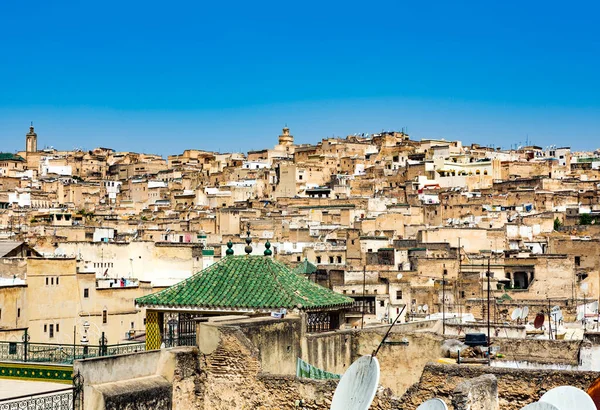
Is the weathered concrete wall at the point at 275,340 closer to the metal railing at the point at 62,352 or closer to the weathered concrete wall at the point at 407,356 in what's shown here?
the weathered concrete wall at the point at 407,356

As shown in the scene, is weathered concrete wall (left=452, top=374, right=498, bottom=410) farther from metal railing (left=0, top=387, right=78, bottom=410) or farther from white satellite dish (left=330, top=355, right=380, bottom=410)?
metal railing (left=0, top=387, right=78, bottom=410)

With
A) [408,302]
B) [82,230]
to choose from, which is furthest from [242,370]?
[82,230]

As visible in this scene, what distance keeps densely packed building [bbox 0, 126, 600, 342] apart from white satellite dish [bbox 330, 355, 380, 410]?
571cm

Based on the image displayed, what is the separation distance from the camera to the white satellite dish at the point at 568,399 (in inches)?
263

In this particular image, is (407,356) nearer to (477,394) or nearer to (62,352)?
(477,394)

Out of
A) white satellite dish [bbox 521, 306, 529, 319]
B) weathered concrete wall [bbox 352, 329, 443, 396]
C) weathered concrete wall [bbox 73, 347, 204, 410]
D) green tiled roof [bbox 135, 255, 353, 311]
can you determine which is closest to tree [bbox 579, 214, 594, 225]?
white satellite dish [bbox 521, 306, 529, 319]

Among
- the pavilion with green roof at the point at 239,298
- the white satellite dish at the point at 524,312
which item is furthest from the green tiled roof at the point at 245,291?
the white satellite dish at the point at 524,312

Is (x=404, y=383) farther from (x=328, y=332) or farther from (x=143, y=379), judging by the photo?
(x=143, y=379)

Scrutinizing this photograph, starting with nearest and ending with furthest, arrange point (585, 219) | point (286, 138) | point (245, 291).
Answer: point (245, 291)
point (585, 219)
point (286, 138)

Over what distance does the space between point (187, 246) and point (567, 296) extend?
13.0 m

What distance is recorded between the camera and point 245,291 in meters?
10.1

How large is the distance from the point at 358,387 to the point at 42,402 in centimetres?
263

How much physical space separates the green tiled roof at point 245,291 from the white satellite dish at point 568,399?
334 centimetres

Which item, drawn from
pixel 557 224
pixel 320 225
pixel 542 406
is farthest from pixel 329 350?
pixel 557 224
